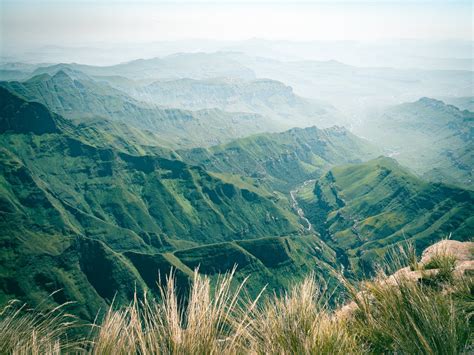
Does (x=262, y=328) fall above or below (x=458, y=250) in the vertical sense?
above

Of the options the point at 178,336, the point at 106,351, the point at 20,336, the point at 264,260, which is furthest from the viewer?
the point at 264,260

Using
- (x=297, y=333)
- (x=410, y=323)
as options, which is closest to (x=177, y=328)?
(x=297, y=333)

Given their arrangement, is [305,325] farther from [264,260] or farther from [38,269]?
[264,260]

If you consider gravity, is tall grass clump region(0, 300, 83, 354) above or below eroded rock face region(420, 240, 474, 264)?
above

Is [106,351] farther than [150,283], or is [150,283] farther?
[150,283]

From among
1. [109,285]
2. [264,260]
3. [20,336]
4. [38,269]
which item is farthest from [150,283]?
[20,336]

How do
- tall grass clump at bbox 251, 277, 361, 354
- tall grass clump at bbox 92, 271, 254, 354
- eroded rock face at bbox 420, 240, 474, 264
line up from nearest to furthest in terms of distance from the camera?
tall grass clump at bbox 92, 271, 254, 354 < tall grass clump at bbox 251, 277, 361, 354 < eroded rock face at bbox 420, 240, 474, 264

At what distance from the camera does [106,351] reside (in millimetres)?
5266

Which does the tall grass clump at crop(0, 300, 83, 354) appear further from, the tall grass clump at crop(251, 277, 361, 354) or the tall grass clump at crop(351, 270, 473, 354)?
the tall grass clump at crop(351, 270, 473, 354)

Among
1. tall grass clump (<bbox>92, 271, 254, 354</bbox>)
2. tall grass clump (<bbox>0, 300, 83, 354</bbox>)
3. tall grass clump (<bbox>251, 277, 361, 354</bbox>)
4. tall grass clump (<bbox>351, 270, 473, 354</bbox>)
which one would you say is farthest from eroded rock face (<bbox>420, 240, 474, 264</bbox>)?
tall grass clump (<bbox>0, 300, 83, 354</bbox>)

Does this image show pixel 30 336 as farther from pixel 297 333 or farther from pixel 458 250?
pixel 458 250

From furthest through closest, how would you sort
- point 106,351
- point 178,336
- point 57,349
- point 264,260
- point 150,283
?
point 264,260 < point 150,283 < point 57,349 < point 106,351 < point 178,336

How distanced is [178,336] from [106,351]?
1.31 metres

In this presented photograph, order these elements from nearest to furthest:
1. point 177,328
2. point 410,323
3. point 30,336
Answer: point 177,328
point 410,323
point 30,336
